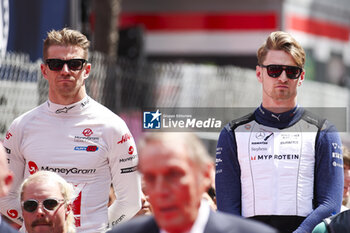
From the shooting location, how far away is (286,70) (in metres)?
5.28

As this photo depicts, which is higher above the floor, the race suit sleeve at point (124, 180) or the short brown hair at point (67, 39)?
the short brown hair at point (67, 39)

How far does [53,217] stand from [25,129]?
0.94m

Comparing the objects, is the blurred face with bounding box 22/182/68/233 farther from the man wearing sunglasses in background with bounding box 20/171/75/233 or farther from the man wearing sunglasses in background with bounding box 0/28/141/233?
the man wearing sunglasses in background with bounding box 0/28/141/233

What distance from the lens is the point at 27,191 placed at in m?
4.76

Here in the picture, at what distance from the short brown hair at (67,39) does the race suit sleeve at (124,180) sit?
24.1 inches

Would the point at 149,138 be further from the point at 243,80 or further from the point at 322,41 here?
the point at 322,41

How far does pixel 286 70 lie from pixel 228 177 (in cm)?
77

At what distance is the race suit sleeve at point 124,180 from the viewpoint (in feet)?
17.7

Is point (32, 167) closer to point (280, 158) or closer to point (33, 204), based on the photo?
point (33, 204)

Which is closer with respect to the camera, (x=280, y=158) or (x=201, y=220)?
(x=201, y=220)

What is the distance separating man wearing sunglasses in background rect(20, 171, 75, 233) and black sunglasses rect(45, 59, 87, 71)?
90 cm

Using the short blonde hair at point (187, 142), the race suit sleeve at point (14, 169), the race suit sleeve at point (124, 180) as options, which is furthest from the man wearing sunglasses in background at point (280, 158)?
the short blonde hair at point (187, 142)

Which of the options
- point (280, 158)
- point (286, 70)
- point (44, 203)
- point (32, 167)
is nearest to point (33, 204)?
point (44, 203)

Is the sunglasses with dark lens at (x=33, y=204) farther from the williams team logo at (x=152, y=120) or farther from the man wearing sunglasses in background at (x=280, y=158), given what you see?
the williams team logo at (x=152, y=120)
